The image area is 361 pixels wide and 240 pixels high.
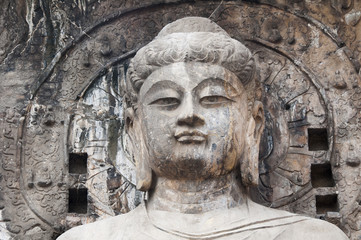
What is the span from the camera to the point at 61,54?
1322 cm

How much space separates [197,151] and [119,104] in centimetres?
205

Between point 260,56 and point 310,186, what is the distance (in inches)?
61.2

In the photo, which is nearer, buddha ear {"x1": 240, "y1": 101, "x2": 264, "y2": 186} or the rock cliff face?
buddha ear {"x1": 240, "y1": 101, "x2": 264, "y2": 186}

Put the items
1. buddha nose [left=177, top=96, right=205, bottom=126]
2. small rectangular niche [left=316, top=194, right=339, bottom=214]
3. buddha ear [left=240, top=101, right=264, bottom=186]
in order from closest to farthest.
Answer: buddha nose [left=177, top=96, right=205, bottom=126]
buddha ear [left=240, top=101, right=264, bottom=186]
small rectangular niche [left=316, top=194, right=339, bottom=214]

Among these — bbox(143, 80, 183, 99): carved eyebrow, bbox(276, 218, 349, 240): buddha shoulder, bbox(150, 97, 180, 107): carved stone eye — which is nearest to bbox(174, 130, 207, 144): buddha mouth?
bbox(150, 97, 180, 107): carved stone eye

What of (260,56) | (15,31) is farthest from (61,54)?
(260,56)

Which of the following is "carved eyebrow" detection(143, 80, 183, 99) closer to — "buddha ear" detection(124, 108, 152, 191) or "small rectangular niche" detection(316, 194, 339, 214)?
"buddha ear" detection(124, 108, 152, 191)

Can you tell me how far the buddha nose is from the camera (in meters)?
11.2

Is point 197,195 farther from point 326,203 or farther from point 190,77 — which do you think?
point 326,203

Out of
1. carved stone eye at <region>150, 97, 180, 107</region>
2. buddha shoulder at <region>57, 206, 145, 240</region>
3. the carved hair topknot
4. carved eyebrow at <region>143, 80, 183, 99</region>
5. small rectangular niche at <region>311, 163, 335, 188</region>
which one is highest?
the carved hair topknot

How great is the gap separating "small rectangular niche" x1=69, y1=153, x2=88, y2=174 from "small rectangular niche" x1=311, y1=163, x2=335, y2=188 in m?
2.41

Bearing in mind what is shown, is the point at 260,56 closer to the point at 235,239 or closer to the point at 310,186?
the point at 310,186

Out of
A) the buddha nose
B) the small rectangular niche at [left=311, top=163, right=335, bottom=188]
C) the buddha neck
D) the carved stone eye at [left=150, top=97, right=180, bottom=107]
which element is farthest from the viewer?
the small rectangular niche at [left=311, top=163, right=335, bottom=188]

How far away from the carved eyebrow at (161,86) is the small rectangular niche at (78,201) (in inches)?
66.8
